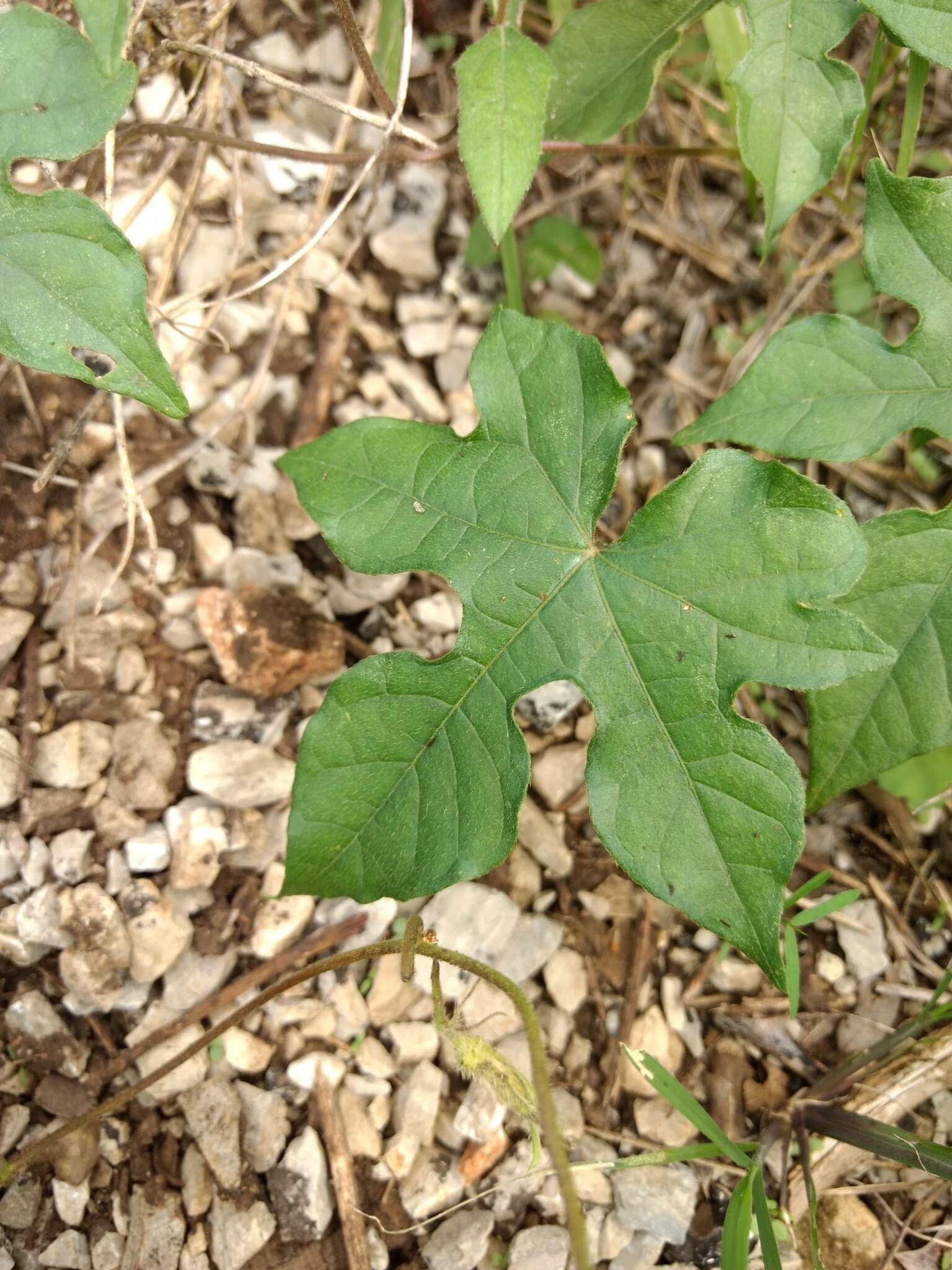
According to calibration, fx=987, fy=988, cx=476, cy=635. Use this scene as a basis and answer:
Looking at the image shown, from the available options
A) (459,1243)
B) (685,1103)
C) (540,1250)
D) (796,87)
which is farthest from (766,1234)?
(796,87)

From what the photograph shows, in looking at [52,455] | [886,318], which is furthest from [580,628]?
[886,318]

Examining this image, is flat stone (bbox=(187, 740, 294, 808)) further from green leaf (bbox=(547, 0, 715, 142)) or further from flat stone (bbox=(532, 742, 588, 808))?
green leaf (bbox=(547, 0, 715, 142))

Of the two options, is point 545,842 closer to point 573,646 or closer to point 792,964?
point 792,964

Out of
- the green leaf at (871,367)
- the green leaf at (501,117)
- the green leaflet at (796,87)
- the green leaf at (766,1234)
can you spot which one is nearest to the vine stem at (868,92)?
the green leaflet at (796,87)

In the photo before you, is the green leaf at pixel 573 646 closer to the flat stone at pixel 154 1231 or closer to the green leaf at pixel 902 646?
the green leaf at pixel 902 646

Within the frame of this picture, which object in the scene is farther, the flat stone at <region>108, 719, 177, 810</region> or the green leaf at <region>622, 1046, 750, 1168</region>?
the flat stone at <region>108, 719, 177, 810</region>

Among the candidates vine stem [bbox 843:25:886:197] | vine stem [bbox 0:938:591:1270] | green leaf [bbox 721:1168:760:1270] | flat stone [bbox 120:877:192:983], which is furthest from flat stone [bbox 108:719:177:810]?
vine stem [bbox 843:25:886:197]
